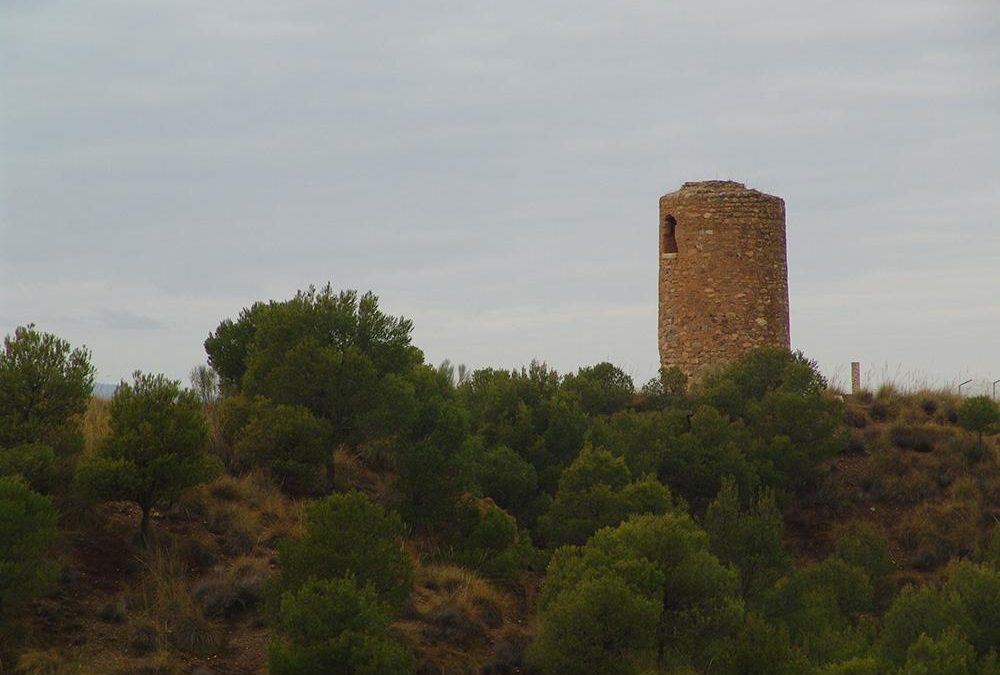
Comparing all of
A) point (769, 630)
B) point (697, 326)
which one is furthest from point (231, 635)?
point (697, 326)

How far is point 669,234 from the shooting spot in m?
31.7

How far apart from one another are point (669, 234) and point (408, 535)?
1276cm

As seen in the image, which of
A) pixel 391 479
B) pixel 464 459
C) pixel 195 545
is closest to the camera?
pixel 195 545

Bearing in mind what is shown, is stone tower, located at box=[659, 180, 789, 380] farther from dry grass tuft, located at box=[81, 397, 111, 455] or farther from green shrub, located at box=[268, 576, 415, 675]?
green shrub, located at box=[268, 576, 415, 675]

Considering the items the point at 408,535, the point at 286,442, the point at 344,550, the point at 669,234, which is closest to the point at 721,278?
the point at 669,234

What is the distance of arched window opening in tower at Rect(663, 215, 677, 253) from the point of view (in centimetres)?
3153

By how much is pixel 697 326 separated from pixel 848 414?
12.1 ft

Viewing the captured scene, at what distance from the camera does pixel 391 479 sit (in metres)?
23.0

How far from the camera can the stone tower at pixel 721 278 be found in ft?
100

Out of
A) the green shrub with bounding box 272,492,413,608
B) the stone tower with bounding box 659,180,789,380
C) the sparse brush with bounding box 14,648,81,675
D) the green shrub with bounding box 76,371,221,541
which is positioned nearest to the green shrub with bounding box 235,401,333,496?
the green shrub with bounding box 76,371,221,541

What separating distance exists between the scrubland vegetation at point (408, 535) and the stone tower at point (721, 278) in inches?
140

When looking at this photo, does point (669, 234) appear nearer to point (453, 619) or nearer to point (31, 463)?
point (453, 619)

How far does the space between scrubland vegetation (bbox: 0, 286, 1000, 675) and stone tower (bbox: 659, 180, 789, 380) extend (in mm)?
3569

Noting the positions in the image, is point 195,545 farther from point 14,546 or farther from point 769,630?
point 769,630
